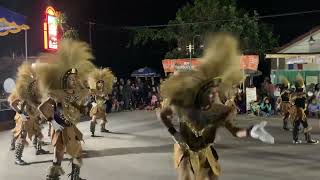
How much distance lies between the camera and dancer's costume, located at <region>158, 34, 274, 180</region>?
223 inches

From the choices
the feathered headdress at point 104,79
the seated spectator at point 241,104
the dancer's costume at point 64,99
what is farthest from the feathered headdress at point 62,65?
the seated spectator at point 241,104

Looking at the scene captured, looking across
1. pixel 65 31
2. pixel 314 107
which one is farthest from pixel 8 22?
pixel 314 107

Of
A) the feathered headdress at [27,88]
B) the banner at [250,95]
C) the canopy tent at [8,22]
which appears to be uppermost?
the canopy tent at [8,22]

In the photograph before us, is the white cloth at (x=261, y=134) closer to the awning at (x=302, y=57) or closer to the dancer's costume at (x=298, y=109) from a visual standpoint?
the dancer's costume at (x=298, y=109)

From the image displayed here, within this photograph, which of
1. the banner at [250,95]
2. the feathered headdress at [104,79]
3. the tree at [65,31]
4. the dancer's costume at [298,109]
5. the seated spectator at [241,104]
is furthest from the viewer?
the seated spectator at [241,104]

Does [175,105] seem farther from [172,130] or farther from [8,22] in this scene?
[8,22]

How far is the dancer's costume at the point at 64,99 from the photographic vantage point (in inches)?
302

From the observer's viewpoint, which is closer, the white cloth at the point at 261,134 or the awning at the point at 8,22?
the white cloth at the point at 261,134

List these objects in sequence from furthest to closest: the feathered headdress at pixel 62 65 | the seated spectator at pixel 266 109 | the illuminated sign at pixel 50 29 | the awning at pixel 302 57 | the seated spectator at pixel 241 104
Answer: the illuminated sign at pixel 50 29, the awning at pixel 302 57, the seated spectator at pixel 241 104, the seated spectator at pixel 266 109, the feathered headdress at pixel 62 65

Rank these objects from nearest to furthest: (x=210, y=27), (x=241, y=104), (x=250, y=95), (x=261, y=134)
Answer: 1. (x=261, y=134)
2. (x=250, y=95)
3. (x=241, y=104)
4. (x=210, y=27)

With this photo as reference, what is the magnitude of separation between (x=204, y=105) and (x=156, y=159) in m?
5.17

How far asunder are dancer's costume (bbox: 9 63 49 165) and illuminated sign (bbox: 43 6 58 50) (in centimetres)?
1707

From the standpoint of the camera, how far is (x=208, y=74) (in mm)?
5645

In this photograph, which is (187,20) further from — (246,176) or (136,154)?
(246,176)
